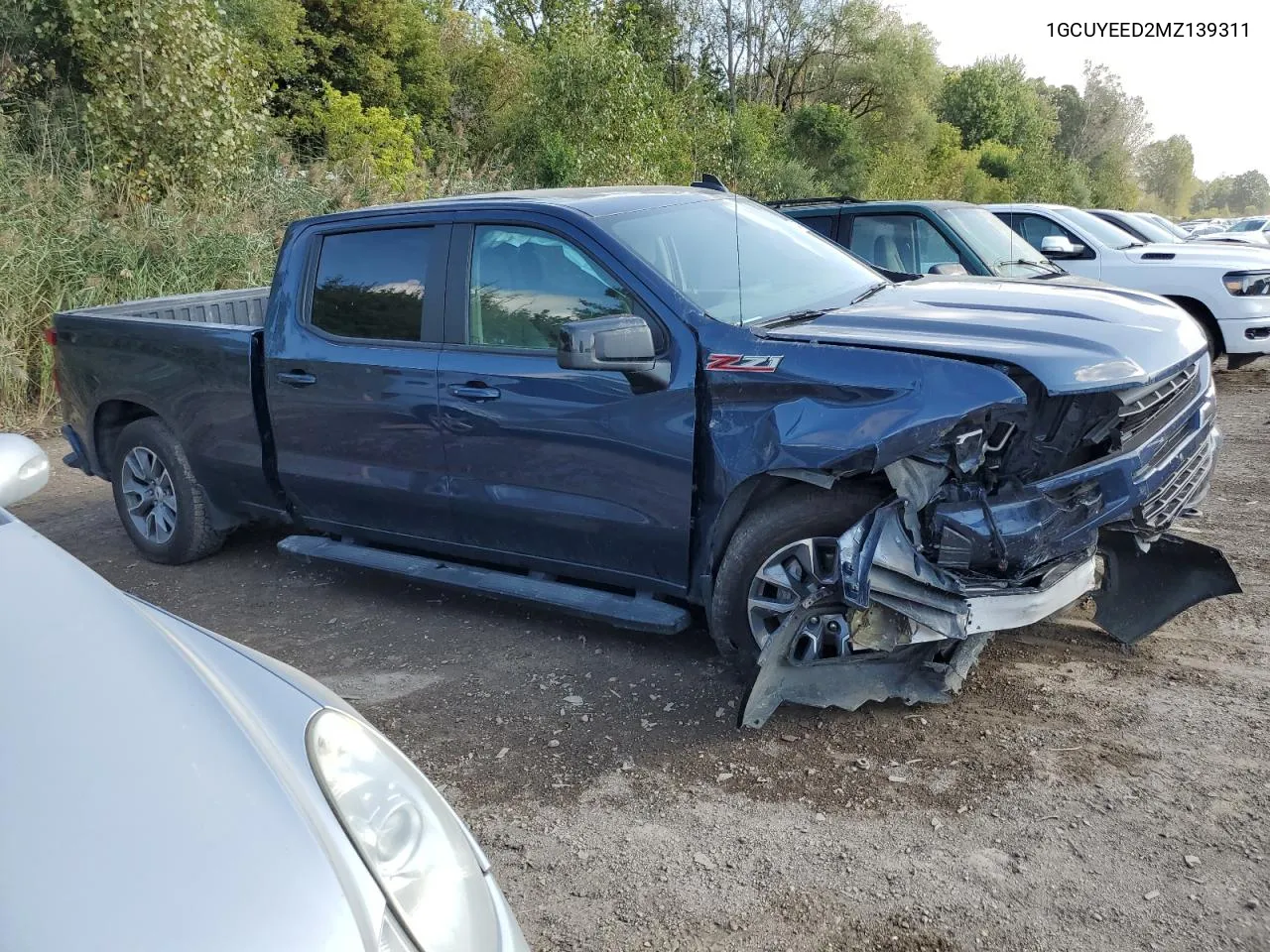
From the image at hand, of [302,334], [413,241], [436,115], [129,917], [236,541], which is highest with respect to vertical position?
[436,115]

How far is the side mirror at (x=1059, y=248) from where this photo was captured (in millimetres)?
9859

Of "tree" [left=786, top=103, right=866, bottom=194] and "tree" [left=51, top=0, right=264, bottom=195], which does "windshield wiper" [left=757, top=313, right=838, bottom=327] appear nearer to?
"tree" [left=51, top=0, right=264, bottom=195]

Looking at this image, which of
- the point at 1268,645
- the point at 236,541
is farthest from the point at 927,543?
the point at 236,541

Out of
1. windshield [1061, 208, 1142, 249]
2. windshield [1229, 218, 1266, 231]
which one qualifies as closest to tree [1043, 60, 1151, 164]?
windshield [1229, 218, 1266, 231]

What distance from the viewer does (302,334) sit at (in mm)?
5047

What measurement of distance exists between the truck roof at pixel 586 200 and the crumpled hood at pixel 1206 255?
23.0 ft

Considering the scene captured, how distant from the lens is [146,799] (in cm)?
167

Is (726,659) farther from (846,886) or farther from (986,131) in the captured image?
(986,131)

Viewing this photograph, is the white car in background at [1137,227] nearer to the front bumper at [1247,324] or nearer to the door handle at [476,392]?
the front bumper at [1247,324]

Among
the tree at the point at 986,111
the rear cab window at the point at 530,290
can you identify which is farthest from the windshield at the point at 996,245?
the tree at the point at 986,111

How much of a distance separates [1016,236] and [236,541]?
22.5 ft

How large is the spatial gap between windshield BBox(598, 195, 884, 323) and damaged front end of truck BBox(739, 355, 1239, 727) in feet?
3.31

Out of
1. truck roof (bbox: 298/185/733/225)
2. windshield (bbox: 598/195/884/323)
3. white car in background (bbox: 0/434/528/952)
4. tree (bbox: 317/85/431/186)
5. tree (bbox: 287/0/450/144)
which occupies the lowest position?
white car in background (bbox: 0/434/528/952)

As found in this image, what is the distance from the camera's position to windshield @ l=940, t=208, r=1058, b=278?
28.4ft
